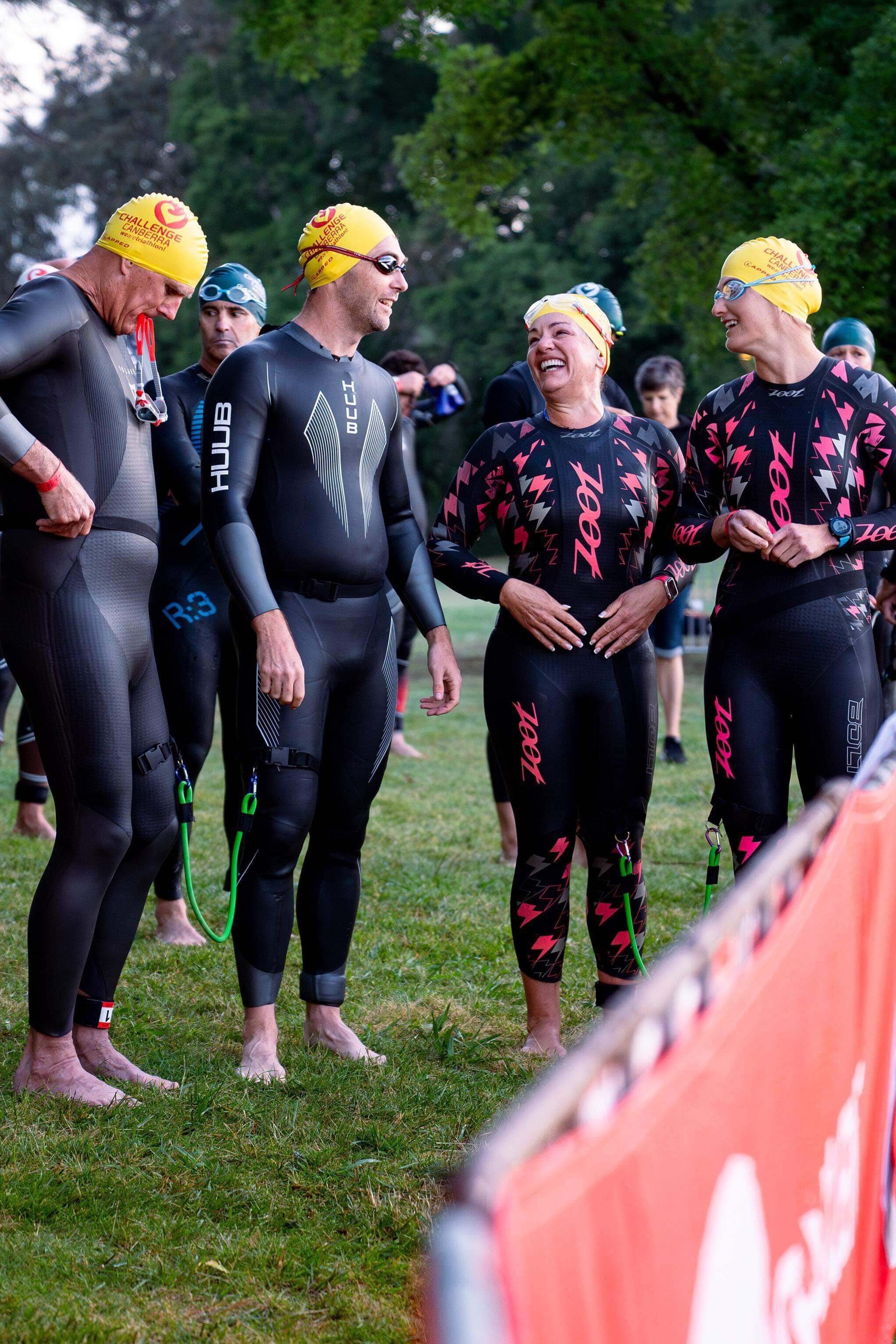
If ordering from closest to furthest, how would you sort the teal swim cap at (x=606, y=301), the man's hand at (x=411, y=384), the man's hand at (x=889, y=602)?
the man's hand at (x=889, y=602)
the teal swim cap at (x=606, y=301)
the man's hand at (x=411, y=384)

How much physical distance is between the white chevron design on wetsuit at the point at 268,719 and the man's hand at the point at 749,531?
1390 millimetres

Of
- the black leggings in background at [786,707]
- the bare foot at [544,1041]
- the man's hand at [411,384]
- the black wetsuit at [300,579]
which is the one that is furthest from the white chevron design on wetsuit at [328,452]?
the man's hand at [411,384]

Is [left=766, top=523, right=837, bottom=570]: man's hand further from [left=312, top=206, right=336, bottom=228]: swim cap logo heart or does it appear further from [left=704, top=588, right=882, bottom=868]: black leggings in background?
[left=312, top=206, right=336, bottom=228]: swim cap logo heart

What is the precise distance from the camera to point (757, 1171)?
144cm

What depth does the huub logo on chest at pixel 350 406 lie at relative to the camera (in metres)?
3.92

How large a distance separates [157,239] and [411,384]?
5304mm

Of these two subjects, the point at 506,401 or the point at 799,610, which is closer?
the point at 799,610

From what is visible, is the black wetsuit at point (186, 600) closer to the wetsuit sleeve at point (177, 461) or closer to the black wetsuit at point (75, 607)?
the wetsuit sleeve at point (177, 461)

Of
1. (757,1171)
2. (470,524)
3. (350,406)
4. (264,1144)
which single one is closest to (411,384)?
(470,524)

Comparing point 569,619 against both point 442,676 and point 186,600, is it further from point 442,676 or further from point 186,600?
point 186,600

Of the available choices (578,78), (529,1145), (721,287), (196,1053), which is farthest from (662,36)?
(529,1145)

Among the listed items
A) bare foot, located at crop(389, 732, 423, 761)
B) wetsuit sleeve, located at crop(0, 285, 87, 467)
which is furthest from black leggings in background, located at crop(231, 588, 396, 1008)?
bare foot, located at crop(389, 732, 423, 761)

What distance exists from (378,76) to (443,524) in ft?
101

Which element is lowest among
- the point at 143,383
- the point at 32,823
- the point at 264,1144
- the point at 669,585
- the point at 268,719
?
the point at 264,1144
